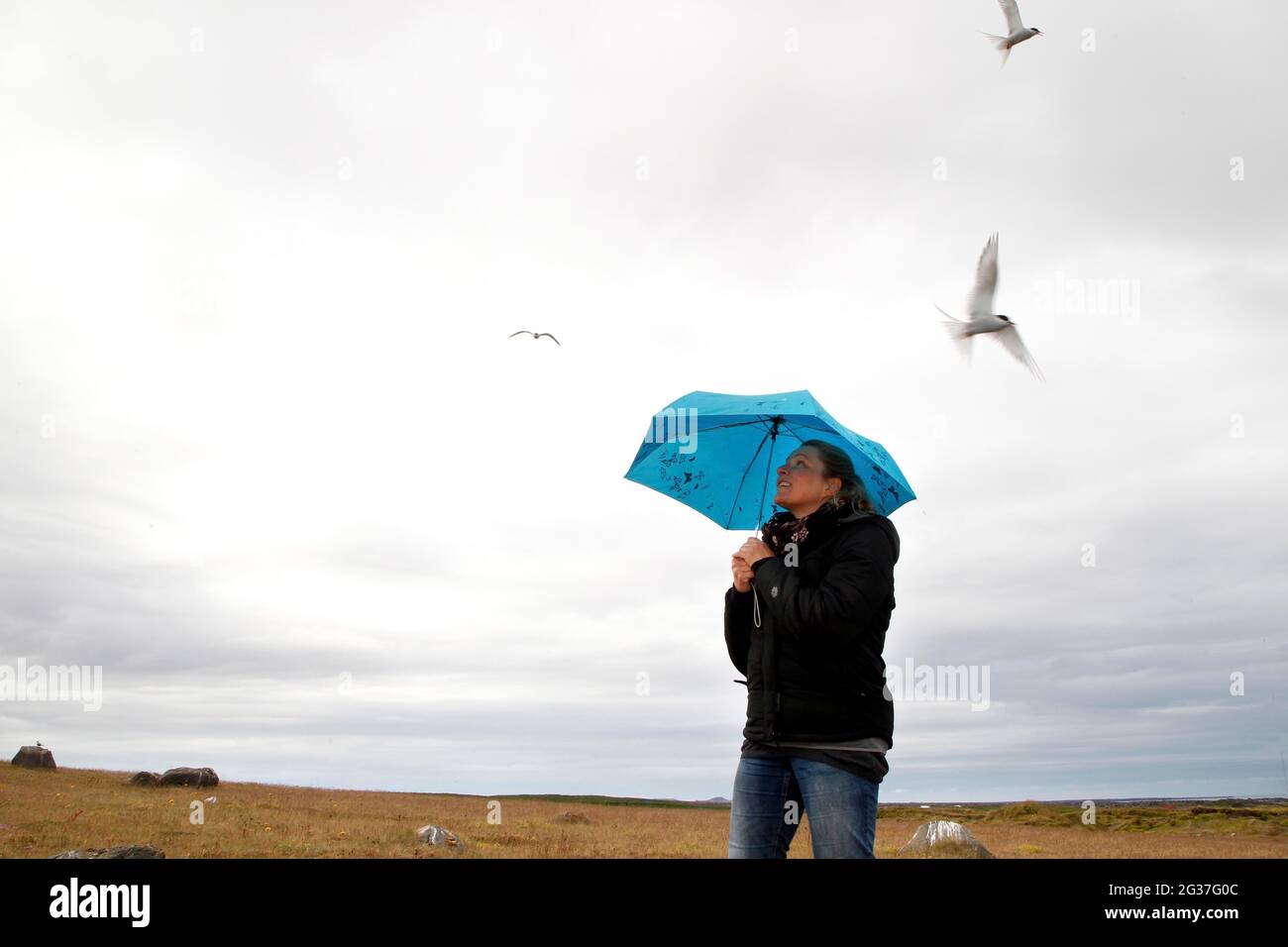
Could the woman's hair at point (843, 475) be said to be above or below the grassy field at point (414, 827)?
above

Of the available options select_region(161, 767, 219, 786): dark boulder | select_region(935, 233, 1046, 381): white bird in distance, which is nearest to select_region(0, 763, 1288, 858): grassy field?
select_region(161, 767, 219, 786): dark boulder

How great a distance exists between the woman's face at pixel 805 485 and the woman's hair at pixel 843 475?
0.03 metres

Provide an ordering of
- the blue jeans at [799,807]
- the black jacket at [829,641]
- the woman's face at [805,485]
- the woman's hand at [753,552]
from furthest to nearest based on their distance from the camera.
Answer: the woman's face at [805,485] → the woman's hand at [753,552] → the black jacket at [829,641] → the blue jeans at [799,807]

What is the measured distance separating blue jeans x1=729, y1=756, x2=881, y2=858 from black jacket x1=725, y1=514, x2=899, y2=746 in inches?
7.7

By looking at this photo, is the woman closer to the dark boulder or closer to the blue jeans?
the blue jeans

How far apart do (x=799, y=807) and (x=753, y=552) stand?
1.52 meters

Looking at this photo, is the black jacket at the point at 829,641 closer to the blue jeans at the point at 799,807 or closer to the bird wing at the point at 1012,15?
the blue jeans at the point at 799,807

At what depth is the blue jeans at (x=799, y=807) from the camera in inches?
209

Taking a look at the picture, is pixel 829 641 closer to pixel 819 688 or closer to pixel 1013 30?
pixel 819 688

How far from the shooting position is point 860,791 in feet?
17.6

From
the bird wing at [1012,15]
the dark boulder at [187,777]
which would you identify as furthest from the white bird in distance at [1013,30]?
the dark boulder at [187,777]

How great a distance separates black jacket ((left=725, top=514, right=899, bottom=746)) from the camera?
541cm

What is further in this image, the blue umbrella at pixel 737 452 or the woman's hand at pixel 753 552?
the blue umbrella at pixel 737 452
